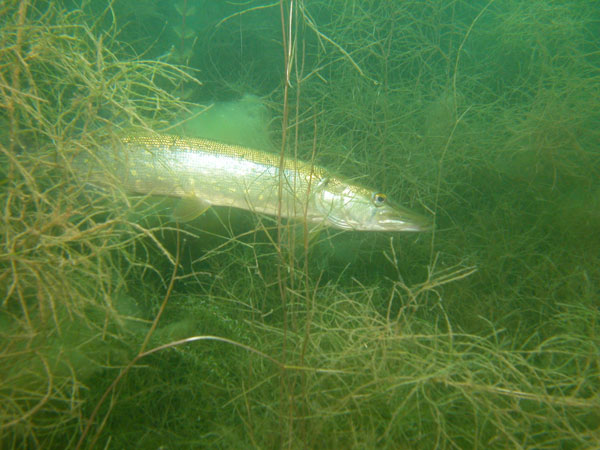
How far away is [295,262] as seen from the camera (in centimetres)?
312

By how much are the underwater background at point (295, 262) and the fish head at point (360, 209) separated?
0.39 meters

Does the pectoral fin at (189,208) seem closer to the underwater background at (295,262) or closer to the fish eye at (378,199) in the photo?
the underwater background at (295,262)

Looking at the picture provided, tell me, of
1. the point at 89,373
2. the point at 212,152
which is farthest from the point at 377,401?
the point at 212,152

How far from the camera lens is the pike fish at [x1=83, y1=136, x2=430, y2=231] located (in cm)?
337

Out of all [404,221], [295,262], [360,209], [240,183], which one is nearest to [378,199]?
[360,209]

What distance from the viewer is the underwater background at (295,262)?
72.1 inches

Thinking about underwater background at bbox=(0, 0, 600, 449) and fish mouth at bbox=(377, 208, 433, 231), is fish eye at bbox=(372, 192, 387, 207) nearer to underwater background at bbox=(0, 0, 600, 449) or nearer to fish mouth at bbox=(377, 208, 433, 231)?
fish mouth at bbox=(377, 208, 433, 231)

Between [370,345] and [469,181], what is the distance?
4168 mm

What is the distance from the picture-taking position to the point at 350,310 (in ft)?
10.2

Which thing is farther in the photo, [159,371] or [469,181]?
[469,181]

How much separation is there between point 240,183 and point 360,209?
144 cm

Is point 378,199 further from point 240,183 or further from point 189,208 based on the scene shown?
point 189,208

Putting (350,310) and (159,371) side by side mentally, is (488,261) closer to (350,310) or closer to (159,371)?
(350,310)

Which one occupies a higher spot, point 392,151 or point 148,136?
point 392,151
